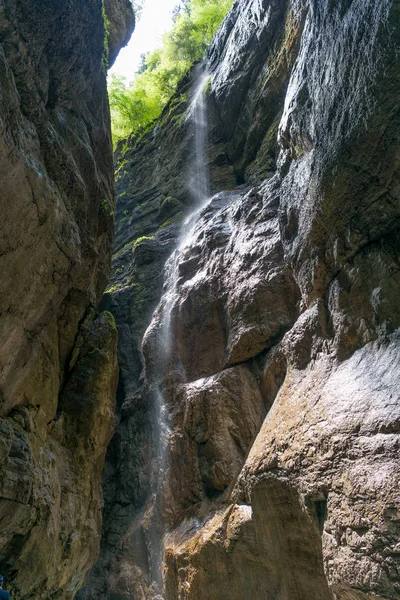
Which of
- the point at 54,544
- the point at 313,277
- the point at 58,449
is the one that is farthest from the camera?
the point at 58,449

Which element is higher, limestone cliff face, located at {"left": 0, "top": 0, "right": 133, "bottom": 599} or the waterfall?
the waterfall

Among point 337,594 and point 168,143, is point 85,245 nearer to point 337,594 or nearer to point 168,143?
point 337,594

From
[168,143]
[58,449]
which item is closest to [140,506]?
[58,449]

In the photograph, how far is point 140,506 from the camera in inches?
452

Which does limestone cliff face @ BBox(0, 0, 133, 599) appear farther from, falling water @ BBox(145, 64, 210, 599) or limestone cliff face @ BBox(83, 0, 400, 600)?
limestone cliff face @ BBox(83, 0, 400, 600)

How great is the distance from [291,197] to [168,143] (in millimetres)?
13969

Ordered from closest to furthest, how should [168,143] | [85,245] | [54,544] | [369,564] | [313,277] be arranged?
1. [369,564]
2. [54,544]
3. [313,277]
4. [85,245]
5. [168,143]

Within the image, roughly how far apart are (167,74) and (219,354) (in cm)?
2277

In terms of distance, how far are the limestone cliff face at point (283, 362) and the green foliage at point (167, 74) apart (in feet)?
34.6

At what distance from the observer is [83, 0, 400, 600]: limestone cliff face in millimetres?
5449

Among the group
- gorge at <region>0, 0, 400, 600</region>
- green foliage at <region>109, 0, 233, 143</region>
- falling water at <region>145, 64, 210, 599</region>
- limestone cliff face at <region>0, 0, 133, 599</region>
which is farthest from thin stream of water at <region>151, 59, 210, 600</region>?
green foliage at <region>109, 0, 233, 143</region>

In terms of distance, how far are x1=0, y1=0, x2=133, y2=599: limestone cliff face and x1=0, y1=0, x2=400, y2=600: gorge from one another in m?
0.04

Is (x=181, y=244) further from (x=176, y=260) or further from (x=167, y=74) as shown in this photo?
(x=167, y=74)

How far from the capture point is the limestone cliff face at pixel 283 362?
215 inches
